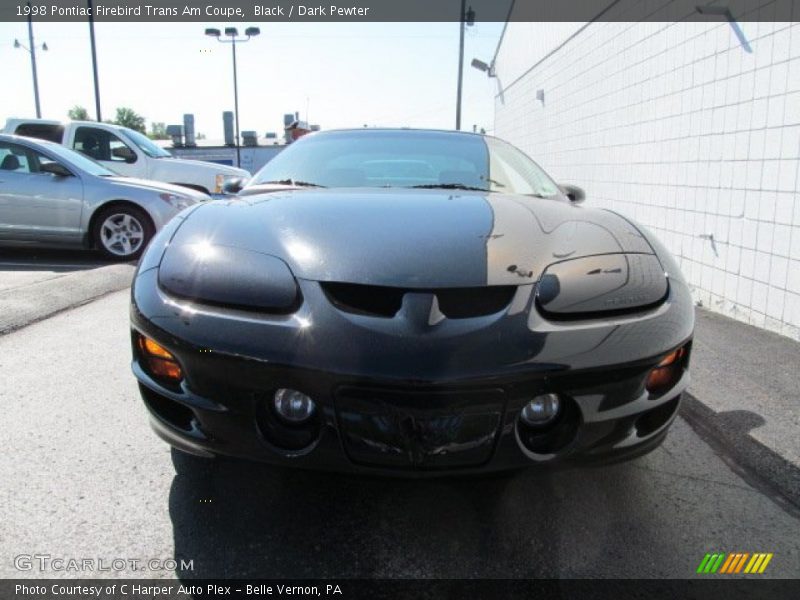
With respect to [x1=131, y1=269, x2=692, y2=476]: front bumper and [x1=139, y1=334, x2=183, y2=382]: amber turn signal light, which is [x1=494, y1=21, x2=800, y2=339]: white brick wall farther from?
[x1=139, y1=334, x2=183, y2=382]: amber turn signal light

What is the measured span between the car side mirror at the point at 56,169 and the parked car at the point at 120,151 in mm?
2889

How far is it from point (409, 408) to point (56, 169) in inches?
282

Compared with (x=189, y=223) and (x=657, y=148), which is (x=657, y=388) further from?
(x=657, y=148)

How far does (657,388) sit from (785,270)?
3.06 m

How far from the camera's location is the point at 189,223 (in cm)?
207

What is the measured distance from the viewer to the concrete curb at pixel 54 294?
168 inches

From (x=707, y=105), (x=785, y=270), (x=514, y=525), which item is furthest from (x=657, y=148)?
(x=514, y=525)

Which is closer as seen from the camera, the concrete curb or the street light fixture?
the concrete curb

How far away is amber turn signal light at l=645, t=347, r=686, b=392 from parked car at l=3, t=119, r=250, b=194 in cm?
906

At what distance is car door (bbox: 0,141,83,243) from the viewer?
23.1ft

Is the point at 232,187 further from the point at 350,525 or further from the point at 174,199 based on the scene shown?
the point at 174,199

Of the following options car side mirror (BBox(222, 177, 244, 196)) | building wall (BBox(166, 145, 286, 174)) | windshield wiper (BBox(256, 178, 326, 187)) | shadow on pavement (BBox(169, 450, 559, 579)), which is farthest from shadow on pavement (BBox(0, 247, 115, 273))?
building wall (BBox(166, 145, 286, 174))

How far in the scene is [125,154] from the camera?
33.4 feet

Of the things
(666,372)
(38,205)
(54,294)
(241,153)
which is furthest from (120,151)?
(241,153)
